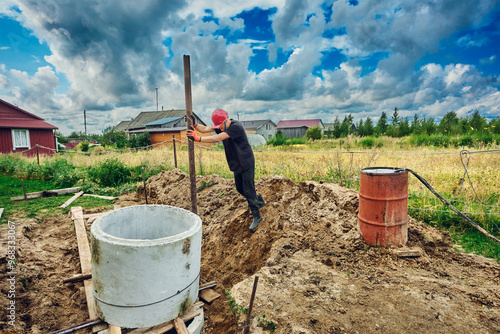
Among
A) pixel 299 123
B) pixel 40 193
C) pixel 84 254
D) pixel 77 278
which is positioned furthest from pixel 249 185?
pixel 299 123

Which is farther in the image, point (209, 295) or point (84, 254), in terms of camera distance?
point (84, 254)

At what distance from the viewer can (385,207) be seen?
3.55 meters

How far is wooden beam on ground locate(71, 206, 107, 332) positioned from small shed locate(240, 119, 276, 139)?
155 feet

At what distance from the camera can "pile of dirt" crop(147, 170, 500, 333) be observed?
2475 millimetres

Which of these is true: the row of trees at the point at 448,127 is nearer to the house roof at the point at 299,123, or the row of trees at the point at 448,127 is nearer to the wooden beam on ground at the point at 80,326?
the wooden beam on ground at the point at 80,326

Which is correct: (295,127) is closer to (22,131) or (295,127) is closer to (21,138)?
(22,131)

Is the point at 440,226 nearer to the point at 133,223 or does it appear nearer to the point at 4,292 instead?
the point at 133,223

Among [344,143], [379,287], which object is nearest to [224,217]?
[379,287]

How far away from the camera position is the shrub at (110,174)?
370 inches

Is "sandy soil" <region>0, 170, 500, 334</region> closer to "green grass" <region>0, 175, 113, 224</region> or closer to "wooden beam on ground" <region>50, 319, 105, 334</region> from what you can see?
"wooden beam on ground" <region>50, 319, 105, 334</region>

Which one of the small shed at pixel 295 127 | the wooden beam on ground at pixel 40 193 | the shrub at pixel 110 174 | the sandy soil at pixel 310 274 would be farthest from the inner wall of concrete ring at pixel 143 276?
the small shed at pixel 295 127

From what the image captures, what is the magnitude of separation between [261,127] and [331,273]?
170 ft

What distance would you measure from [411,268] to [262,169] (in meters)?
5.21

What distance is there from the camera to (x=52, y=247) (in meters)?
4.53
